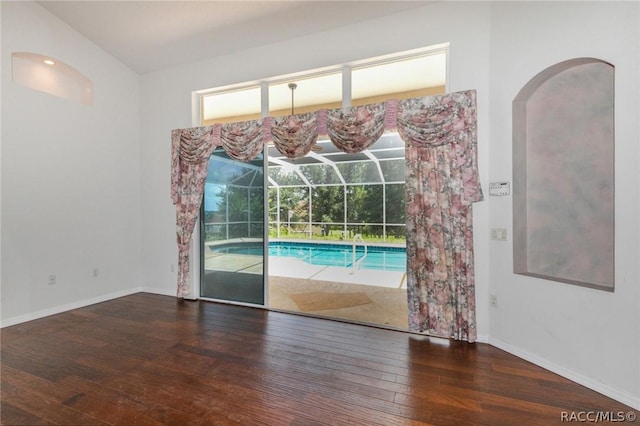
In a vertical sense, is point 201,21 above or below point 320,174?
above

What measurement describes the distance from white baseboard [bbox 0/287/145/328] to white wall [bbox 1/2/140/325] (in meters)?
0.01

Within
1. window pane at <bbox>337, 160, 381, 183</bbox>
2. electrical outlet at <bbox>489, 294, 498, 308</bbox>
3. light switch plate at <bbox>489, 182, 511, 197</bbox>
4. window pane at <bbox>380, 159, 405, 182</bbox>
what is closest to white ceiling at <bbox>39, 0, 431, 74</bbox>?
light switch plate at <bbox>489, 182, 511, 197</bbox>

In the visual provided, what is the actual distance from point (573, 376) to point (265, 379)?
2.26 metres

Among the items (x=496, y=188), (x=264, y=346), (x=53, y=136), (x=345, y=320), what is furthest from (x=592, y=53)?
(x=53, y=136)

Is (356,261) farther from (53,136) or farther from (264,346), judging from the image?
(53,136)

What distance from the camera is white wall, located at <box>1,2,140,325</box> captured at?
10.2 feet

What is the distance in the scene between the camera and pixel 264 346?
8.73 ft

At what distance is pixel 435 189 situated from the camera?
274 cm

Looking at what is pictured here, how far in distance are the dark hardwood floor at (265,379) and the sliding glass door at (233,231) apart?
814mm

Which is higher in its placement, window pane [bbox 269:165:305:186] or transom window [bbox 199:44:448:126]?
transom window [bbox 199:44:448:126]

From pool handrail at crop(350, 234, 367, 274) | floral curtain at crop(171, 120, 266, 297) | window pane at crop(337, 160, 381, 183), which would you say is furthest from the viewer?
window pane at crop(337, 160, 381, 183)

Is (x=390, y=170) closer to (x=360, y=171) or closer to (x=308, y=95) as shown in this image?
(x=360, y=171)

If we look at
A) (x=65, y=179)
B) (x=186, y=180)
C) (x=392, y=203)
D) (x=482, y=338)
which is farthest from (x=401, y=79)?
(x=392, y=203)

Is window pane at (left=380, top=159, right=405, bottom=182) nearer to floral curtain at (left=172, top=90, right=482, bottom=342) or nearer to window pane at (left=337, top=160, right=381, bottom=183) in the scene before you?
window pane at (left=337, top=160, right=381, bottom=183)
